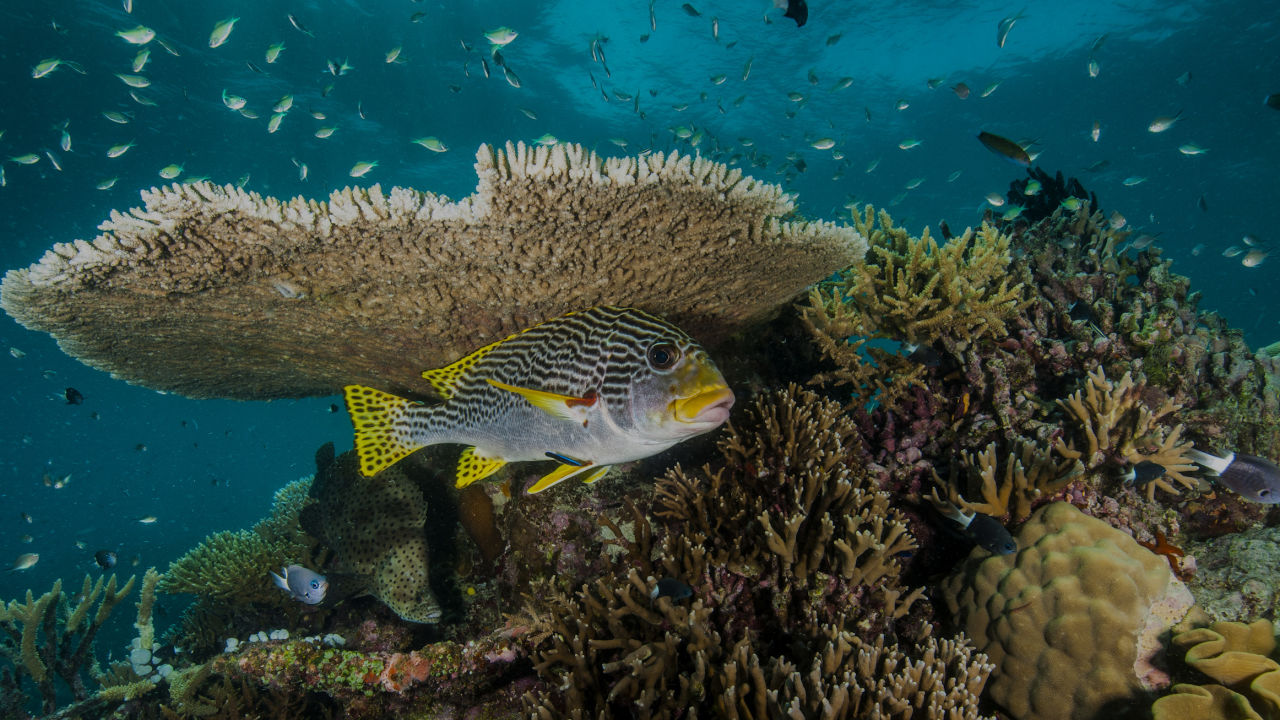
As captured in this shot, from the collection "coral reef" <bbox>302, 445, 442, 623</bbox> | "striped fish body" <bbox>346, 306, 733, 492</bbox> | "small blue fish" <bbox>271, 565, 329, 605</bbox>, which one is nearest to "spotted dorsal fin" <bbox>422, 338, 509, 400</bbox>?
"striped fish body" <bbox>346, 306, 733, 492</bbox>

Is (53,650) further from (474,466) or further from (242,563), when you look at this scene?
(474,466)

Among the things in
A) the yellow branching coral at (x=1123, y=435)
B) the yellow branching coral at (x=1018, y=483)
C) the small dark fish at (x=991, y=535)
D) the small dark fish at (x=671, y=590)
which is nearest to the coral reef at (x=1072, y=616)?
the small dark fish at (x=991, y=535)

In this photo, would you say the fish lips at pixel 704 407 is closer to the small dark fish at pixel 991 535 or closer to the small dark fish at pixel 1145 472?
the small dark fish at pixel 991 535

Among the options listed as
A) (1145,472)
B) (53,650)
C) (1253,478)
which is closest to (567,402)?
(1145,472)

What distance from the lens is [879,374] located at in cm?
438

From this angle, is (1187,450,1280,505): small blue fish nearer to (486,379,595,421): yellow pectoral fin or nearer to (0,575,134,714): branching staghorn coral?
(486,379,595,421): yellow pectoral fin

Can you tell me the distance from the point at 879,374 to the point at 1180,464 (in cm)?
191

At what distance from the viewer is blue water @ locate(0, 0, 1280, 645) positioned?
22.0 metres

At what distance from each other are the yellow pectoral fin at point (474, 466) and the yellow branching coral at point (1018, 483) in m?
2.90

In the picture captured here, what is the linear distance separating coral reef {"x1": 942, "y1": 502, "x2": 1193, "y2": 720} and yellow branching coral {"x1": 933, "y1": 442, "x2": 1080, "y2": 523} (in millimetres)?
198

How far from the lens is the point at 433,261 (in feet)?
10.6

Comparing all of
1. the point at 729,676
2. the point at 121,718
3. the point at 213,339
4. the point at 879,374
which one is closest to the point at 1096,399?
the point at 879,374

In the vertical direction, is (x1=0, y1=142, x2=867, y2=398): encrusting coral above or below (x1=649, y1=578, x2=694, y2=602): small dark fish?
above

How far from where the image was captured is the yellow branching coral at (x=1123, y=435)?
131 inches
